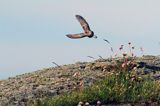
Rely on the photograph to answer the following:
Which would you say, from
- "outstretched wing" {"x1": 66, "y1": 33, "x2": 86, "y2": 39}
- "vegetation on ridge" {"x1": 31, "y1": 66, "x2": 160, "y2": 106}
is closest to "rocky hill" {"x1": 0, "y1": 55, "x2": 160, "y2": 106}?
"vegetation on ridge" {"x1": 31, "y1": 66, "x2": 160, "y2": 106}

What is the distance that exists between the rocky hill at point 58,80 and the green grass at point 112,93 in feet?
1.90

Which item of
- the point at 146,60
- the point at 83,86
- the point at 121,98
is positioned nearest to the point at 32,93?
the point at 83,86

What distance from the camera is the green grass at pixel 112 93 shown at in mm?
14688

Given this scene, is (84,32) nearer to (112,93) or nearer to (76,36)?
(76,36)

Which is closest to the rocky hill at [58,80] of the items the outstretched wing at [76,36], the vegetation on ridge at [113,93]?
the vegetation on ridge at [113,93]

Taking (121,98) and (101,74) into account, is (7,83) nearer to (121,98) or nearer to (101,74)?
(101,74)

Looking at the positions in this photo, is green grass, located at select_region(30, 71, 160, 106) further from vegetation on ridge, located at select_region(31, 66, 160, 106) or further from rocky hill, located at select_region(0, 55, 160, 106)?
rocky hill, located at select_region(0, 55, 160, 106)

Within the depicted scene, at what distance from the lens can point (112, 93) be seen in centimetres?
1507

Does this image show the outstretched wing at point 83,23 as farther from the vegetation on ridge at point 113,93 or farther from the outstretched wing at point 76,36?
the vegetation on ridge at point 113,93

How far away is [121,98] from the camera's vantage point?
48.9ft

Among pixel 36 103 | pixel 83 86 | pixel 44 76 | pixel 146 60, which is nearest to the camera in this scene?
pixel 36 103

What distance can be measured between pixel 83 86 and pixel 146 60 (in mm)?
5400

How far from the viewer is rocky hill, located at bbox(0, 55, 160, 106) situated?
15.8m

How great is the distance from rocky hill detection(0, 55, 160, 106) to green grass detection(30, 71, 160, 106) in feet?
1.90
